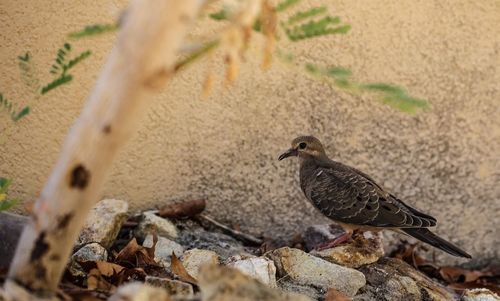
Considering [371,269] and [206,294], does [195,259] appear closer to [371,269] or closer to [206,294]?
[371,269]

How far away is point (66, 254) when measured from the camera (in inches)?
93.4

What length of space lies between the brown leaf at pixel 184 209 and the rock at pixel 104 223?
366 mm

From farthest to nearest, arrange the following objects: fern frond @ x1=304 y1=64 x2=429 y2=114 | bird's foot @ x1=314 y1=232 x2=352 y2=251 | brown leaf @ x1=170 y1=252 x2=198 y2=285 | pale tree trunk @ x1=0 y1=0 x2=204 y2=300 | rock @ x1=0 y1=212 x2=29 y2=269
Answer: bird's foot @ x1=314 y1=232 x2=352 y2=251 < brown leaf @ x1=170 y1=252 x2=198 y2=285 < rock @ x1=0 y1=212 x2=29 y2=269 < fern frond @ x1=304 y1=64 x2=429 y2=114 < pale tree trunk @ x1=0 y1=0 x2=204 y2=300

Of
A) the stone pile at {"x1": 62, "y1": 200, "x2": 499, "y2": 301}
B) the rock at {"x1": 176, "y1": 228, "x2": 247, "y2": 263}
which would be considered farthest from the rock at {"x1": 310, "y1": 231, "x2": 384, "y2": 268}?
the rock at {"x1": 176, "y1": 228, "x2": 247, "y2": 263}

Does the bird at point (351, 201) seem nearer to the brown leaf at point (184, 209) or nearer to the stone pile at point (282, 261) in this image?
the stone pile at point (282, 261)

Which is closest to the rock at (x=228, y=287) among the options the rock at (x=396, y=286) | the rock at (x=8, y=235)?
the rock at (x=8, y=235)

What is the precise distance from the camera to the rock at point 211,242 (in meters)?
4.33

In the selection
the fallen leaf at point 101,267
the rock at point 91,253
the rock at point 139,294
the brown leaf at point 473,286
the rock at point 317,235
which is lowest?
the brown leaf at point 473,286

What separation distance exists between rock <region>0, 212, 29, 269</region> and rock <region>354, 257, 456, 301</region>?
1.65 meters

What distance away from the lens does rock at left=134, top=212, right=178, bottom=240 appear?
427 cm

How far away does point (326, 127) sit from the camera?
477cm

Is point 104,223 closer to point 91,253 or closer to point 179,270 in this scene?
point 91,253

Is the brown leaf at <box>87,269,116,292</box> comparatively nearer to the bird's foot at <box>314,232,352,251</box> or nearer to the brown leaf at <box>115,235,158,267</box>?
the brown leaf at <box>115,235,158,267</box>

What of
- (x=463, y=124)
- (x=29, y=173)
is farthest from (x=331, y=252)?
(x=29, y=173)
